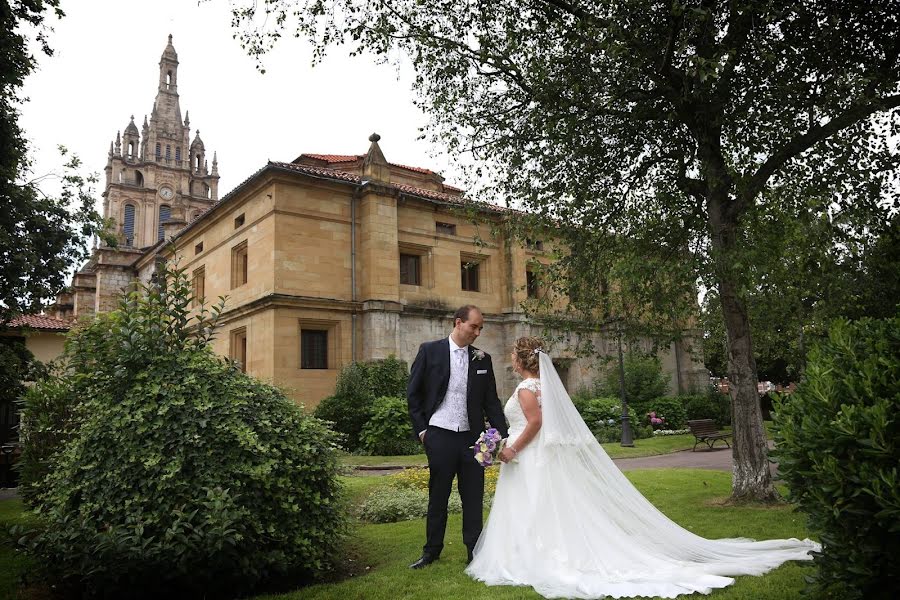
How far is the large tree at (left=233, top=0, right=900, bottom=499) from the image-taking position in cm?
843

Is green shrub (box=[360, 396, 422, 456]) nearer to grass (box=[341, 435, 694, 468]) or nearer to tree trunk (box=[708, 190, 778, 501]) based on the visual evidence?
grass (box=[341, 435, 694, 468])

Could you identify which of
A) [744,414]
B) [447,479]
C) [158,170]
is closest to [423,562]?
[447,479]

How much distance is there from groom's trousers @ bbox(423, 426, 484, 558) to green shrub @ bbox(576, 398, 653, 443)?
60.6ft

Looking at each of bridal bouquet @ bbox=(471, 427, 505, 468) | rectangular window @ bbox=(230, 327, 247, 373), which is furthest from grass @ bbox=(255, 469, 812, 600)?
rectangular window @ bbox=(230, 327, 247, 373)

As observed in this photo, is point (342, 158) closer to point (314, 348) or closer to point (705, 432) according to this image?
point (314, 348)

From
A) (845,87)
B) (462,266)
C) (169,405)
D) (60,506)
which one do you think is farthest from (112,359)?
(462,266)

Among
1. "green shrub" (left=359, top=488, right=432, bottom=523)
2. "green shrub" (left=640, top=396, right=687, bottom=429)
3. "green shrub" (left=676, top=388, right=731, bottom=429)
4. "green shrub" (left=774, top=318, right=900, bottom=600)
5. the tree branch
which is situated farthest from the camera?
"green shrub" (left=676, top=388, right=731, bottom=429)

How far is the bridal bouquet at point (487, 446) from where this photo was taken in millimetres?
5723

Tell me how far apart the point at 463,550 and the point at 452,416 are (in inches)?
61.6

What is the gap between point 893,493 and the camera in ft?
9.75

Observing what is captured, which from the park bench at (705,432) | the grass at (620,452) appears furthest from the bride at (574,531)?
the park bench at (705,432)

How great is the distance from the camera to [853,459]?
130 inches

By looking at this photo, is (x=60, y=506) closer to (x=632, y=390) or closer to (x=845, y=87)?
(x=845, y=87)

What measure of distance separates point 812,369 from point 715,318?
436 inches
